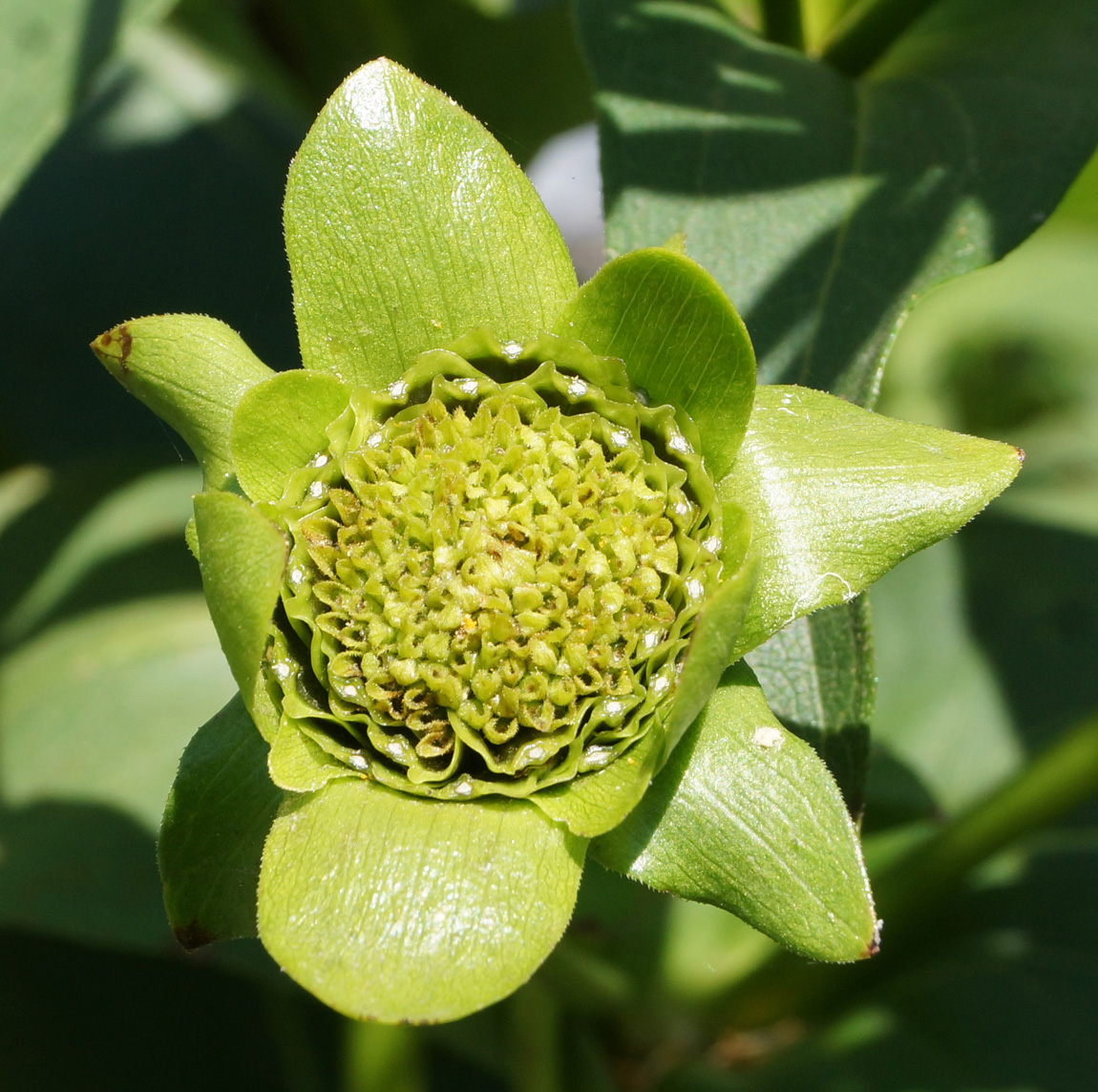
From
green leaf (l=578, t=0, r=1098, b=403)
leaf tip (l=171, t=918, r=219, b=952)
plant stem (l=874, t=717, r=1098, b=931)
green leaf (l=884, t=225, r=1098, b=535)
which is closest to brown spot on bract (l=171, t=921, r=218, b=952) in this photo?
leaf tip (l=171, t=918, r=219, b=952)

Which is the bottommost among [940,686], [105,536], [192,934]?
[940,686]

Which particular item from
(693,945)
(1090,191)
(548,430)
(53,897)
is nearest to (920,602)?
(693,945)

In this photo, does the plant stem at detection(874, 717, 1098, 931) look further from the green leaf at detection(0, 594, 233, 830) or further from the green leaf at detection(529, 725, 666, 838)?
the green leaf at detection(0, 594, 233, 830)

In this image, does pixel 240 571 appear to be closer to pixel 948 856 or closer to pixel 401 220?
pixel 401 220

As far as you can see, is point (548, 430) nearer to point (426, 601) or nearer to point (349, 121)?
point (426, 601)

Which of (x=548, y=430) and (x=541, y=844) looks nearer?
(x=541, y=844)

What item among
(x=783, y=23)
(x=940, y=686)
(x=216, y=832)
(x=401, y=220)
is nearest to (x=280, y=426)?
(x=401, y=220)

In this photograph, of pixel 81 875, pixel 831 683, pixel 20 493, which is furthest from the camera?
pixel 20 493
